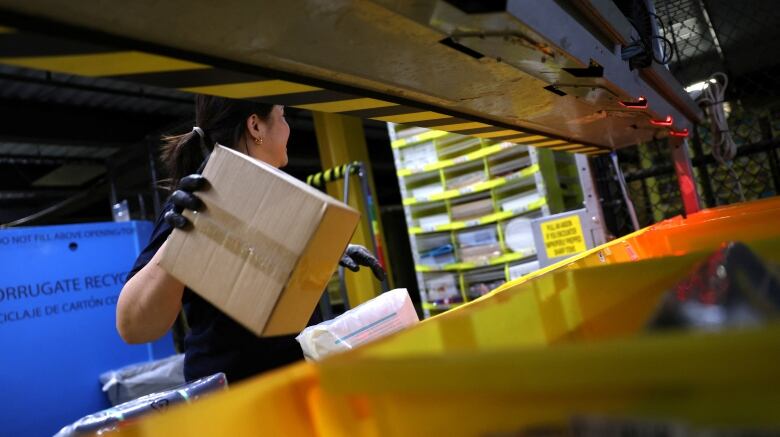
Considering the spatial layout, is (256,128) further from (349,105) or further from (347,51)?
(347,51)

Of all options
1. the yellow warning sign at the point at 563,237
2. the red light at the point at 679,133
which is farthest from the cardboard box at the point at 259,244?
the yellow warning sign at the point at 563,237

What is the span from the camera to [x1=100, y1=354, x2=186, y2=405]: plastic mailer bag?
13.3 feet

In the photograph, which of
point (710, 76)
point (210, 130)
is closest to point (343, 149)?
point (710, 76)

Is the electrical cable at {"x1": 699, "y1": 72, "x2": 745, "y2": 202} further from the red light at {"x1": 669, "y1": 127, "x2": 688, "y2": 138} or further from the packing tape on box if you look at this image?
the packing tape on box

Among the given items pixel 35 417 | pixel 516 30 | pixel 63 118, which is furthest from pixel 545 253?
pixel 63 118

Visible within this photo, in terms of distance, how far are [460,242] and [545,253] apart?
156 cm

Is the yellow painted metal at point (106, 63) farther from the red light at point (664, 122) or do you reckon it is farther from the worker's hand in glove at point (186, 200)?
the red light at point (664, 122)

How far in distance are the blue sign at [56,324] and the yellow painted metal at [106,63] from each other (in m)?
3.93

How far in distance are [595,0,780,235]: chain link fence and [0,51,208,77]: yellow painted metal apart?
2425 millimetres

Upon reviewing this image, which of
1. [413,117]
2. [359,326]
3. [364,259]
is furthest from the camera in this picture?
[364,259]

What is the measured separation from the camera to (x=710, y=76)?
2891 millimetres

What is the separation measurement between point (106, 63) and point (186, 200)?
0.36m

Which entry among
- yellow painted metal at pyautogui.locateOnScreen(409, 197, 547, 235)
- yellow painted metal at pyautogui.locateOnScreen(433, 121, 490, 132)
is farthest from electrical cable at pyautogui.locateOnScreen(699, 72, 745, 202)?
yellow painted metal at pyautogui.locateOnScreen(433, 121, 490, 132)

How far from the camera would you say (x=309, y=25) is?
68cm
